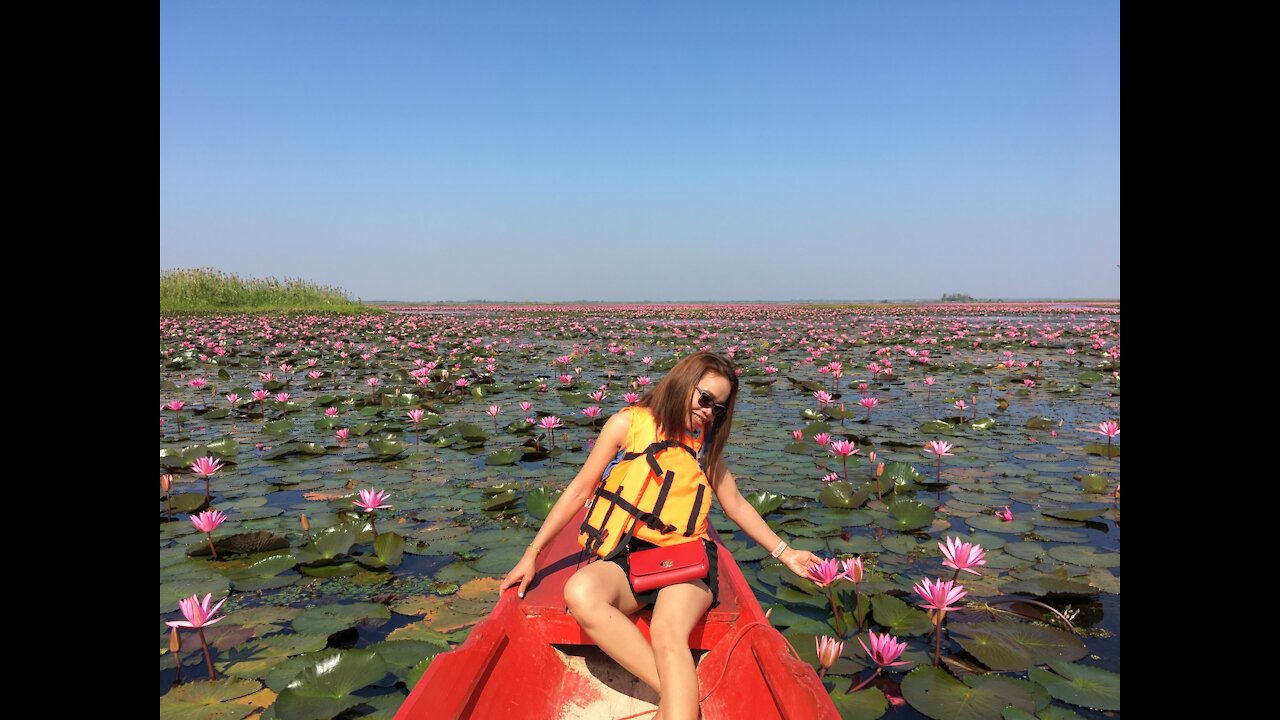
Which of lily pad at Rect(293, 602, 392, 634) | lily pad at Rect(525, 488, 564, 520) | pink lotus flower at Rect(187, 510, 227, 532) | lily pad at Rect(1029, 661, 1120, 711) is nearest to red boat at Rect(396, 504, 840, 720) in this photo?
lily pad at Rect(293, 602, 392, 634)

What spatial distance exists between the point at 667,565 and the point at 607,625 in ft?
0.96

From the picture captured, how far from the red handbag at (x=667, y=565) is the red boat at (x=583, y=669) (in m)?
0.21

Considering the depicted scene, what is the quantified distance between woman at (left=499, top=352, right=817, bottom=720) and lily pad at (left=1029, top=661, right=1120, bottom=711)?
3.05 feet

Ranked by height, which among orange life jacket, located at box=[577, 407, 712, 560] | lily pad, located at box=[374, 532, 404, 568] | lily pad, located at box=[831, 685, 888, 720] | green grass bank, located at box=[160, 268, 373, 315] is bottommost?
lily pad, located at box=[831, 685, 888, 720]

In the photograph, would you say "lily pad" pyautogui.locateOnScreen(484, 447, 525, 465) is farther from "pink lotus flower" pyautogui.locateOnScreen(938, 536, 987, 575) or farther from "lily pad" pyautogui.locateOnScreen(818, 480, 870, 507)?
"pink lotus flower" pyautogui.locateOnScreen(938, 536, 987, 575)

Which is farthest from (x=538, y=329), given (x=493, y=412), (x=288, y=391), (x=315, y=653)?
(x=315, y=653)

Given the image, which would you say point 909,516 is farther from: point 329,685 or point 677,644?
point 329,685

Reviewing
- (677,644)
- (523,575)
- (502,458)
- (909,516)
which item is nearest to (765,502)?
(909,516)

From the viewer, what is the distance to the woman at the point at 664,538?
1.83m

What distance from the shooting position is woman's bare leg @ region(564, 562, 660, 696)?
6.02ft

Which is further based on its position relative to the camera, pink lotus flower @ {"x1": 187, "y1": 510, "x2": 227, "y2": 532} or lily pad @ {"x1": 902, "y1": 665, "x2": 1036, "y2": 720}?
pink lotus flower @ {"x1": 187, "y1": 510, "x2": 227, "y2": 532}

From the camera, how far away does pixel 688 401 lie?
2.29 meters
